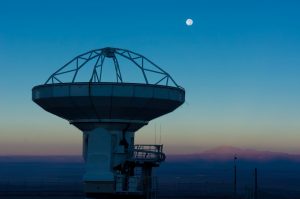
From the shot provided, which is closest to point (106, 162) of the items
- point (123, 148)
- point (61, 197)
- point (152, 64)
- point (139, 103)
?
point (123, 148)

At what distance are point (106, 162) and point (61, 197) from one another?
5501 centimetres

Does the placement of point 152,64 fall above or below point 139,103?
above

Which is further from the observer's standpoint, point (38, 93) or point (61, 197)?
point (61, 197)

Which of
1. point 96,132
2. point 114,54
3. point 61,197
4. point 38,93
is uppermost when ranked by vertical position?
point 114,54

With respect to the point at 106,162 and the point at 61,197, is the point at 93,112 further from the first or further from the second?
the point at 61,197

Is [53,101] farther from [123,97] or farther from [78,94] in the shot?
[123,97]

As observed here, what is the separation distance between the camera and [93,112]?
34844mm

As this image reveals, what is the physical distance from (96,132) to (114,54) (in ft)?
16.4

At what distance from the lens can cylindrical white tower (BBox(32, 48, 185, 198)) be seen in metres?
34.3

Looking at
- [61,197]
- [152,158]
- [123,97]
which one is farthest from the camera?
[61,197]

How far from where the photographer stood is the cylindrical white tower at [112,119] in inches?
1350

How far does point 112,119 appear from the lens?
35.1m

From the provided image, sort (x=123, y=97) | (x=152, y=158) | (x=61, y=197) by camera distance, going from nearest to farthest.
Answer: (x=123, y=97), (x=152, y=158), (x=61, y=197)

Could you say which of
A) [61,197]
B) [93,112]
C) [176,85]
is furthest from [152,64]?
[61,197]
